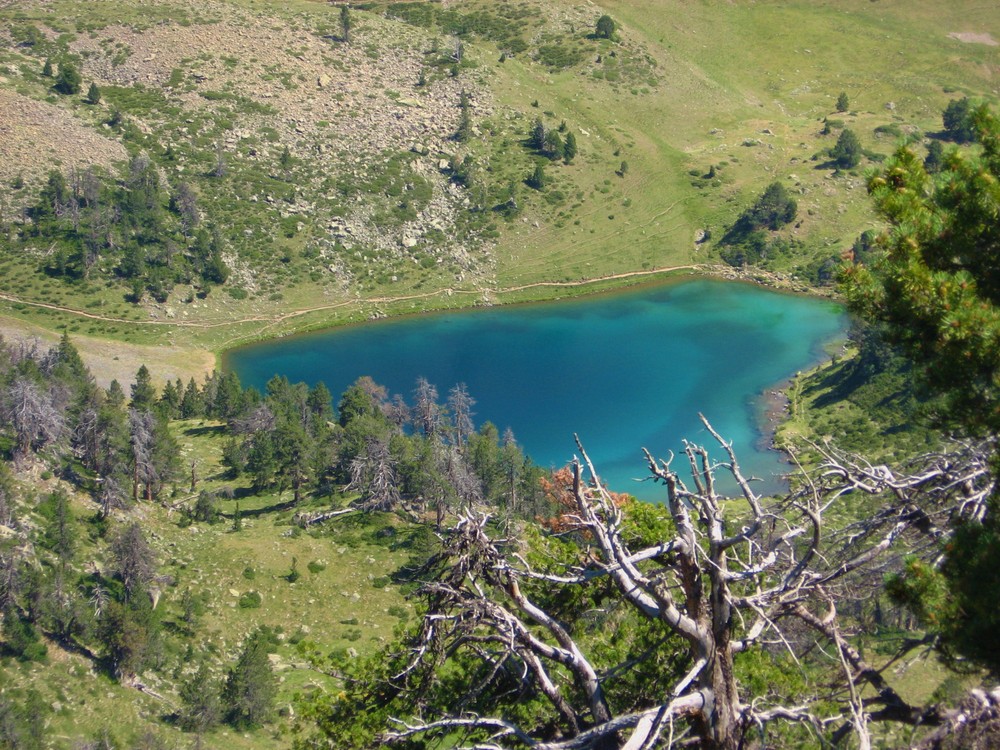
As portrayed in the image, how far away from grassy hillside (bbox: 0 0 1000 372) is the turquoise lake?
741 centimetres

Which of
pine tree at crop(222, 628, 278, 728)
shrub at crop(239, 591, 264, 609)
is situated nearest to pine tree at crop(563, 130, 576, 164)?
shrub at crop(239, 591, 264, 609)

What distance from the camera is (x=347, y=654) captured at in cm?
4644

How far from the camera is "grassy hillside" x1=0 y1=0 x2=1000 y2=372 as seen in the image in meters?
130

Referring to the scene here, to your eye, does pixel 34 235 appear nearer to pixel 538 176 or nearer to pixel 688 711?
pixel 538 176

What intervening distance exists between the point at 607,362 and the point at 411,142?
59.6 m

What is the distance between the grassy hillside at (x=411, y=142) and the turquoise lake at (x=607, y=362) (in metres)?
7.41

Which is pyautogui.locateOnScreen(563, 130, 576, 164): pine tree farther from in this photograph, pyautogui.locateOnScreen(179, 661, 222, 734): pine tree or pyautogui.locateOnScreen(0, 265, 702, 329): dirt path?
pyautogui.locateOnScreen(179, 661, 222, 734): pine tree

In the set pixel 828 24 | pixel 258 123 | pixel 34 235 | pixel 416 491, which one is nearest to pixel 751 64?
pixel 828 24

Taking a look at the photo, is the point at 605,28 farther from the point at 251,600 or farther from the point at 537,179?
the point at 251,600

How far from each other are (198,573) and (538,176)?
10172 centimetres

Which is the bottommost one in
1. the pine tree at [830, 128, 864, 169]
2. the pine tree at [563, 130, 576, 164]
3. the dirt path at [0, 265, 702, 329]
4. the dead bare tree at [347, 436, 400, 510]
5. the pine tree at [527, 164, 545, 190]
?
the dirt path at [0, 265, 702, 329]

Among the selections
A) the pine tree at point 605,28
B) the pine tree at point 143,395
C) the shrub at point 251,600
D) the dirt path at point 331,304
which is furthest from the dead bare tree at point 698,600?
the pine tree at point 605,28

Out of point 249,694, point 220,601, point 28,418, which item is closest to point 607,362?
point 28,418

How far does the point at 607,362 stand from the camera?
360ft
